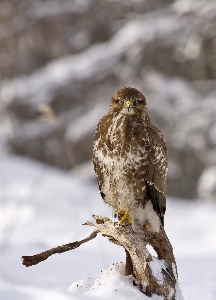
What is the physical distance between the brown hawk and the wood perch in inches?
6.7

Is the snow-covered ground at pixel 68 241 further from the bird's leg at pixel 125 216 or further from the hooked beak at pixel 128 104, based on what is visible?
the hooked beak at pixel 128 104

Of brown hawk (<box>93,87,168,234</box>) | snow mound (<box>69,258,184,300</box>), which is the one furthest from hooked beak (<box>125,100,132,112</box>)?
snow mound (<box>69,258,184,300</box>)

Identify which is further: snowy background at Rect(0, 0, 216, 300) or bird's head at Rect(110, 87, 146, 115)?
snowy background at Rect(0, 0, 216, 300)

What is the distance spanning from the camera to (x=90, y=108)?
38.9 feet

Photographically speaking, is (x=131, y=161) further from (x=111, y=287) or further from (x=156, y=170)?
(x=111, y=287)

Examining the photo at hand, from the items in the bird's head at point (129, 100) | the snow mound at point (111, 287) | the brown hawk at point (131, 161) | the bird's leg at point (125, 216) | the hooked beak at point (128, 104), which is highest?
the bird's head at point (129, 100)

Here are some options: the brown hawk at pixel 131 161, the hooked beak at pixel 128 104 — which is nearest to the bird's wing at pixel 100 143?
the brown hawk at pixel 131 161

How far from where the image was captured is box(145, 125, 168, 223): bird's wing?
140 inches

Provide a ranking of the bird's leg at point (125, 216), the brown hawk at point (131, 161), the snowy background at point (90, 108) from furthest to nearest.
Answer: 1. the snowy background at point (90, 108)
2. the bird's leg at point (125, 216)
3. the brown hawk at point (131, 161)

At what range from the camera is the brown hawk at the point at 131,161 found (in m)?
3.50

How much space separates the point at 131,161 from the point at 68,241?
2923 mm

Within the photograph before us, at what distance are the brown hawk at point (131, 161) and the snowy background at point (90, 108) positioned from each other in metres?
1.54

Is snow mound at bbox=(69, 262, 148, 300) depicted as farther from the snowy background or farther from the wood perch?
the snowy background

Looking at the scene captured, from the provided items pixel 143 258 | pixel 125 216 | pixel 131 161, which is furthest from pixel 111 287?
pixel 131 161
